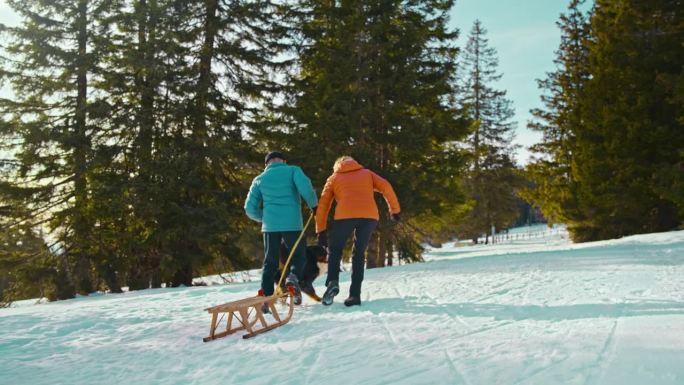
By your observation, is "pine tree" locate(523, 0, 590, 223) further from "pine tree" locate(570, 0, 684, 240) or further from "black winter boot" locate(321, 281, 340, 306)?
"black winter boot" locate(321, 281, 340, 306)

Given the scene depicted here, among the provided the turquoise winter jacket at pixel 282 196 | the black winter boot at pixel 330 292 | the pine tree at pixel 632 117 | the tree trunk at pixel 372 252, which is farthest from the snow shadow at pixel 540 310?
the pine tree at pixel 632 117

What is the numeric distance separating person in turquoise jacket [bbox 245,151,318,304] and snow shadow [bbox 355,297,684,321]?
1100 mm

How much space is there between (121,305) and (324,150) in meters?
7.27

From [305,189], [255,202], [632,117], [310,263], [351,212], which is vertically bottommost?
[310,263]

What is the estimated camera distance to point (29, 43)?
13.8 meters

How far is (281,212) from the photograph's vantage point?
5.96 meters

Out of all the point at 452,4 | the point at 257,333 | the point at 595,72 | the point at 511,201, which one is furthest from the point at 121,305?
the point at 511,201

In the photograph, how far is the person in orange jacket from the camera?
5859 millimetres

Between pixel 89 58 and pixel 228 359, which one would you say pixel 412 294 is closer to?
pixel 228 359

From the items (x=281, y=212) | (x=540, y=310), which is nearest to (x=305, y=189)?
(x=281, y=212)

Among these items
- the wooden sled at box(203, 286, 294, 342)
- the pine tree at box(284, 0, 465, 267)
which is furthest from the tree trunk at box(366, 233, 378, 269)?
the wooden sled at box(203, 286, 294, 342)

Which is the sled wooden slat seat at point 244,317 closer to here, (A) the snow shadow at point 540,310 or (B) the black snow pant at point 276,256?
(B) the black snow pant at point 276,256

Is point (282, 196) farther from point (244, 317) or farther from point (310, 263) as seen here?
point (244, 317)

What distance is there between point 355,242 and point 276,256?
3.44ft
